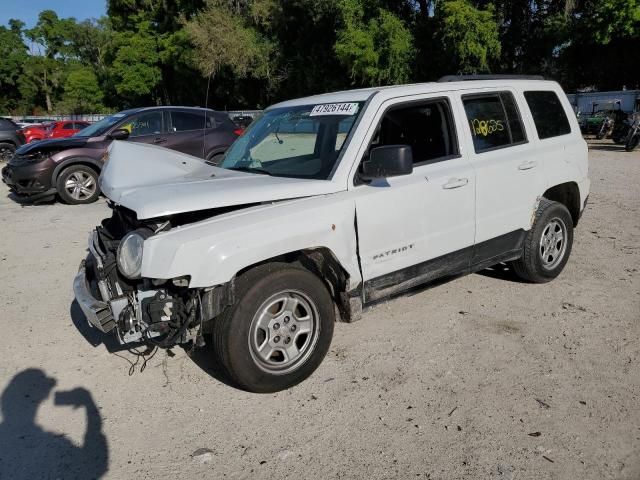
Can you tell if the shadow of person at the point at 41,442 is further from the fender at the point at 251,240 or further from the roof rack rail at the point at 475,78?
the roof rack rail at the point at 475,78

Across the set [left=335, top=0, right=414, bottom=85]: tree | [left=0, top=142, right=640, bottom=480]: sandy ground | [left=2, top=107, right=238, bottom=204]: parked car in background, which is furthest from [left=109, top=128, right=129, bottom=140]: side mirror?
[left=335, top=0, right=414, bottom=85]: tree

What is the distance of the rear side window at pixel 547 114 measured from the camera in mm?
5043

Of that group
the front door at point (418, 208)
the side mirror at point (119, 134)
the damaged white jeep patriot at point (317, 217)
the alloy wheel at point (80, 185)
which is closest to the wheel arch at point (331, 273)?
the damaged white jeep patriot at point (317, 217)

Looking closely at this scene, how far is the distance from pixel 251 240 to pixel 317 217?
0.50 meters

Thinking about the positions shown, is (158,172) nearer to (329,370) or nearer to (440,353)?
(329,370)

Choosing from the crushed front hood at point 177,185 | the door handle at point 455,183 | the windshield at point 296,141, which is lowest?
the door handle at point 455,183

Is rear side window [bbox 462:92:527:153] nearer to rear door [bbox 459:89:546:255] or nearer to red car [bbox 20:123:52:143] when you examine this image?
rear door [bbox 459:89:546:255]

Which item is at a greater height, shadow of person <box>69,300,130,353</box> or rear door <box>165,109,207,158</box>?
rear door <box>165,109,207,158</box>

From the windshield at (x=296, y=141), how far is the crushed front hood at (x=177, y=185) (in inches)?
7.8

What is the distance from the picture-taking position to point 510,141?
479 centimetres

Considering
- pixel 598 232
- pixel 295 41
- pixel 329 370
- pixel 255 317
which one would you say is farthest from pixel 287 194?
pixel 295 41

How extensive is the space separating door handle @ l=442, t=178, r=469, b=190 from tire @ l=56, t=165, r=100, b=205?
320 inches

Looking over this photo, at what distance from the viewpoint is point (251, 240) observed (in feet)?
10.7

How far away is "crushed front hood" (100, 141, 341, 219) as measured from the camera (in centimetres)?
336
